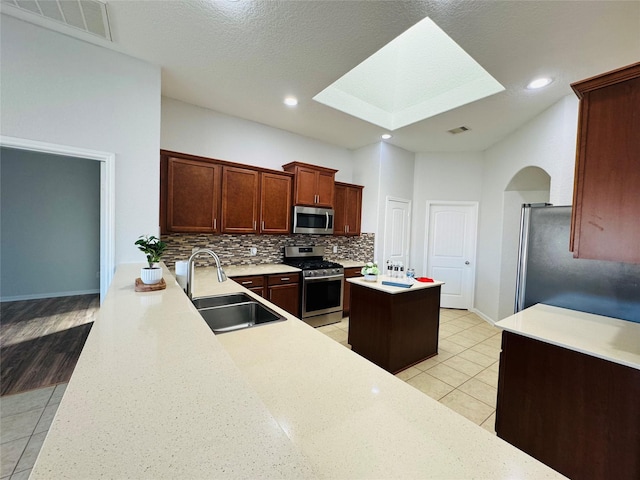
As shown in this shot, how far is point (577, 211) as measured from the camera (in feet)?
4.95

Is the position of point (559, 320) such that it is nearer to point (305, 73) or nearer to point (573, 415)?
point (573, 415)

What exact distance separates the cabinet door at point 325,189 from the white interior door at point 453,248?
2152mm

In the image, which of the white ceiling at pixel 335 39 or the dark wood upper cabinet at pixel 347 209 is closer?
the white ceiling at pixel 335 39

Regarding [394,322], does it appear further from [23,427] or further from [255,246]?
[23,427]

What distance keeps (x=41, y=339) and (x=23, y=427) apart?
5.98 feet

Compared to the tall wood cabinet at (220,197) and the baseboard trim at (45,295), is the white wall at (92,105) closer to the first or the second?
the tall wood cabinet at (220,197)

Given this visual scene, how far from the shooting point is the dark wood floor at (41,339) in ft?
8.09

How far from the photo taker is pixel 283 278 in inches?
142

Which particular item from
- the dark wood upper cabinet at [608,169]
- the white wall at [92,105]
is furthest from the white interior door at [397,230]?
Result: the white wall at [92,105]

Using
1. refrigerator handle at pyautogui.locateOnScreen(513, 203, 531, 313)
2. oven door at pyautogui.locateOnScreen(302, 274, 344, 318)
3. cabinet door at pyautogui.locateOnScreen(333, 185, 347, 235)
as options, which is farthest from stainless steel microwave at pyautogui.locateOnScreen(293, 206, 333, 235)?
refrigerator handle at pyautogui.locateOnScreen(513, 203, 531, 313)

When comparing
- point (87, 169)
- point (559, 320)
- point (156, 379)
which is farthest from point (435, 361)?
point (87, 169)

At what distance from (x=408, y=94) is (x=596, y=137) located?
8.76 feet

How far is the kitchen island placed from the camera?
269 cm

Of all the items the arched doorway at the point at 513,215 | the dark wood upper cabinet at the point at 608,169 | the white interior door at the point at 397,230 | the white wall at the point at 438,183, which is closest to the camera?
the dark wood upper cabinet at the point at 608,169
